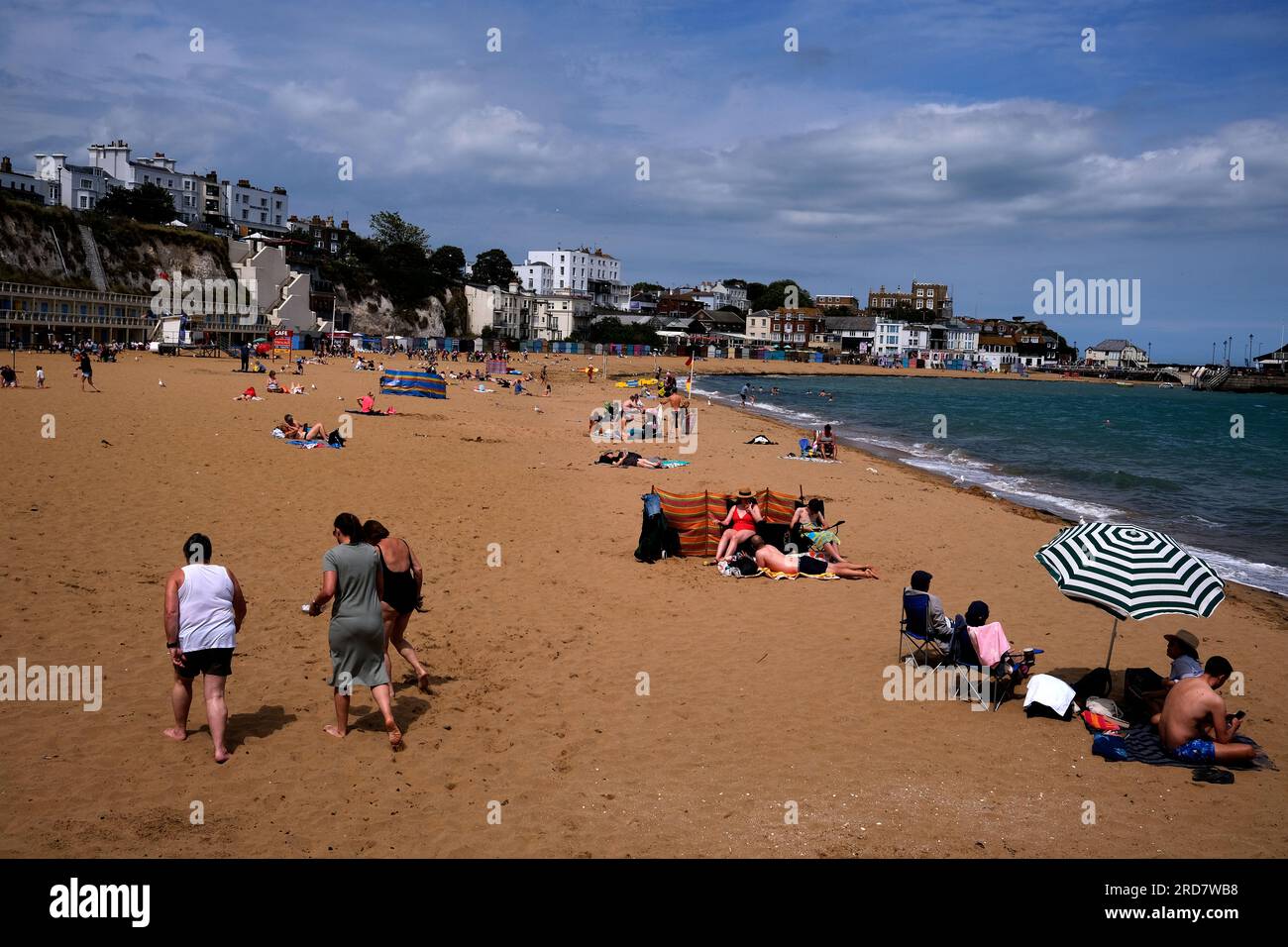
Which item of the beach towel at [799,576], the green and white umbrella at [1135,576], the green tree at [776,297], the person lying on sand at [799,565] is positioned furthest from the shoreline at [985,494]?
the green tree at [776,297]

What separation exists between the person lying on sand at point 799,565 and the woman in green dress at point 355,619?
261 inches

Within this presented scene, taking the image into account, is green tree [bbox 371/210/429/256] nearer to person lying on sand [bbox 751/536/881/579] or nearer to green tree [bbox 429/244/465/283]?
green tree [bbox 429/244/465/283]

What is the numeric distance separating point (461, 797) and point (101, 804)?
2.12 meters

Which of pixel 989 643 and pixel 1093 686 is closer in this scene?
pixel 1093 686

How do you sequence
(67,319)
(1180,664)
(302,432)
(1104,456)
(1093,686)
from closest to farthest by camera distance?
(1180,664)
(1093,686)
(302,432)
(1104,456)
(67,319)

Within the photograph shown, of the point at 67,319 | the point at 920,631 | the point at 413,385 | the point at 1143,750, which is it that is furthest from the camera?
the point at 67,319

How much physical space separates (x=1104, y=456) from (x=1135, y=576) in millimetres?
32505

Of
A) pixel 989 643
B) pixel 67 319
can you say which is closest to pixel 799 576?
pixel 989 643

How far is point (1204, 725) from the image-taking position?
22.2ft

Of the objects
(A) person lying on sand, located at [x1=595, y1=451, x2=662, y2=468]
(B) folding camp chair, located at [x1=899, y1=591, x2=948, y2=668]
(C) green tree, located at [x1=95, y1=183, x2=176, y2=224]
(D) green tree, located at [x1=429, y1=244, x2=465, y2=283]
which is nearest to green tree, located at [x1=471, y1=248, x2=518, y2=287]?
(D) green tree, located at [x1=429, y1=244, x2=465, y2=283]

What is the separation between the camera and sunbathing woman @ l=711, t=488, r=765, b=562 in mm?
12078

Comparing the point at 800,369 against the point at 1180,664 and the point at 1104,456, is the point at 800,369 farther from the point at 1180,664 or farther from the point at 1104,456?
the point at 1180,664

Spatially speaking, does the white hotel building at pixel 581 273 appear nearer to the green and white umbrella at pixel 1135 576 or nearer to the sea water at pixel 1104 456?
the sea water at pixel 1104 456

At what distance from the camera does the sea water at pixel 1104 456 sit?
2038 centimetres
